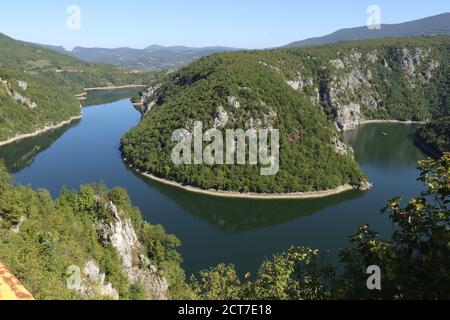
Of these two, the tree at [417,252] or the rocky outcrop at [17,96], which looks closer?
the tree at [417,252]

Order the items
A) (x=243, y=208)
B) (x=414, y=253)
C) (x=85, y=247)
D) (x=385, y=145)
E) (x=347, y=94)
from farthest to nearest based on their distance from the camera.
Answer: (x=347, y=94) → (x=385, y=145) → (x=243, y=208) → (x=85, y=247) → (x=414, y=253)

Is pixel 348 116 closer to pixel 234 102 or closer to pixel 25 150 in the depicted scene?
pixel 234 102

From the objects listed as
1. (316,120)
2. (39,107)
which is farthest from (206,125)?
(39,107)

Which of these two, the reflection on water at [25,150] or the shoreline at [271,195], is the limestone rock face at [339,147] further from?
the reflection on water at [25,150]

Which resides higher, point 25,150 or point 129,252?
point 25,150

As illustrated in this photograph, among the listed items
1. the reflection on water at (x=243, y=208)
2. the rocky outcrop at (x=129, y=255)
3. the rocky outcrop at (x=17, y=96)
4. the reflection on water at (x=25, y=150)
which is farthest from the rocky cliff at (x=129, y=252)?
the rocky outcrop at (x=17, y=96)

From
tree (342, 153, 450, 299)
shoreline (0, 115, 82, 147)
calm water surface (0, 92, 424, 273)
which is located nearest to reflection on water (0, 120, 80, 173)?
calm water surface (0, 92, 424, 273)

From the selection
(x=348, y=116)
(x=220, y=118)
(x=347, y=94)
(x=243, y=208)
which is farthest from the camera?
(x=347, y=94)

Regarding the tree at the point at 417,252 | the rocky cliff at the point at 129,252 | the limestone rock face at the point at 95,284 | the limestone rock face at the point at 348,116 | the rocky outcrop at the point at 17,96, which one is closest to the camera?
the tree at the point at 417,252

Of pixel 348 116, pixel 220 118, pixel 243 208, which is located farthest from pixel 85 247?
pixel 348 116
